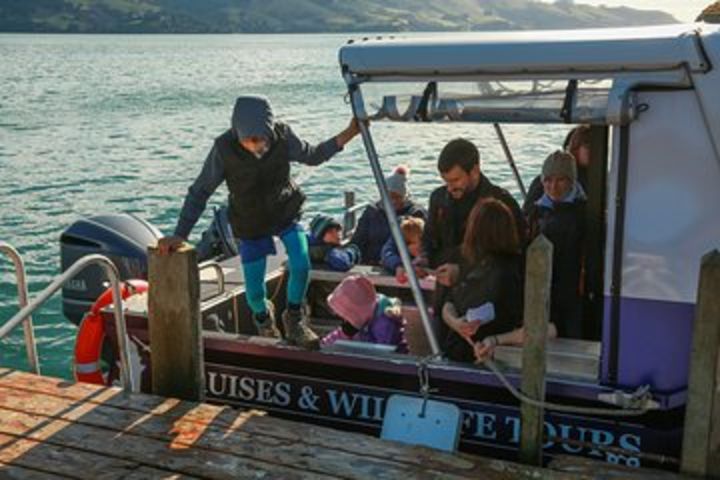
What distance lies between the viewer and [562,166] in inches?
206

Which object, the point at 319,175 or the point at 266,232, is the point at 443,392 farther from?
the point at 319,175

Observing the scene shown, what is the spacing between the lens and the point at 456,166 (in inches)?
205

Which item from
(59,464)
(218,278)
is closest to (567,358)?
(218,278)

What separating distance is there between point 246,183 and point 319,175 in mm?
15712

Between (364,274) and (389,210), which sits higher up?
(389,210)

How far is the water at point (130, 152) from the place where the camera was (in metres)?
14.8

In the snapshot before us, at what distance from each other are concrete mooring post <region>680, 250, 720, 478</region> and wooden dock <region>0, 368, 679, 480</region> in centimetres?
20

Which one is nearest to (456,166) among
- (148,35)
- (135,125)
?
(135,125)

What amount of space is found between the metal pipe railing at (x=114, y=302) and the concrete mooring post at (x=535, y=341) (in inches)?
93.5

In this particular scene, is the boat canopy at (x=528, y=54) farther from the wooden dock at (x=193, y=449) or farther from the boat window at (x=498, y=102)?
the wooden dock at (x=193, y=449)

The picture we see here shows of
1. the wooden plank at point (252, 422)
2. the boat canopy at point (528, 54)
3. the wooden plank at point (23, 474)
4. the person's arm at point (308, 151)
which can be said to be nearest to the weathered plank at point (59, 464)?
the wooden plank at point (23, 474)

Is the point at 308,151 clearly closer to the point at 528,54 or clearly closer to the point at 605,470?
the point at 528,54

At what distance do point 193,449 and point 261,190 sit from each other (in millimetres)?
1667

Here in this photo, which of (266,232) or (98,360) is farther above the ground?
(266,232)
